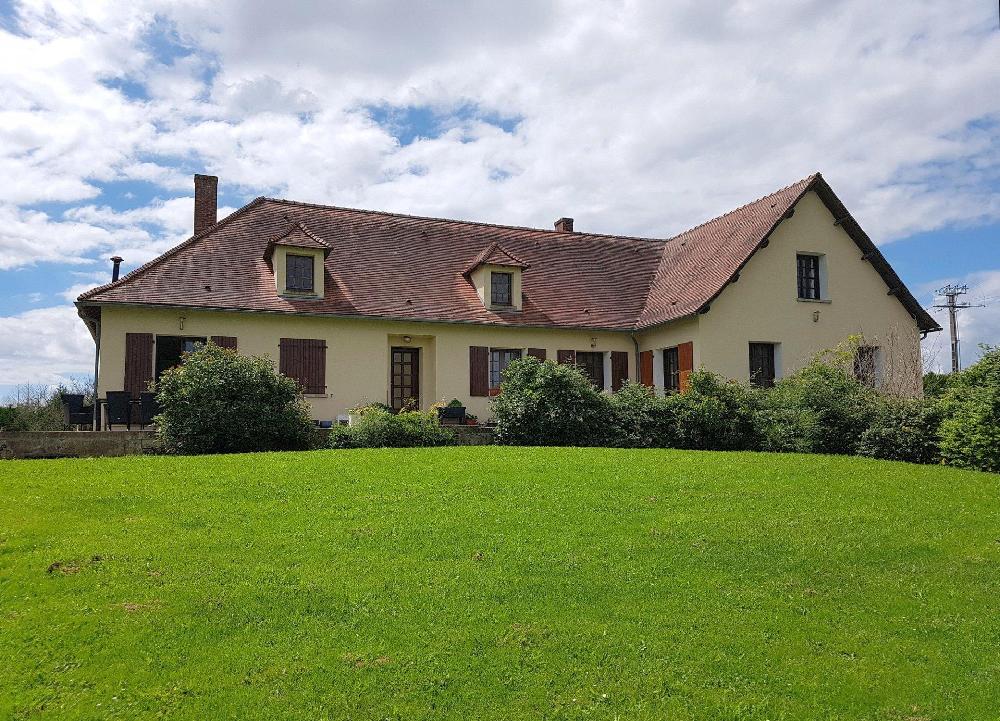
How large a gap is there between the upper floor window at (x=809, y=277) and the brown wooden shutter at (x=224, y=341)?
1579 centimetres

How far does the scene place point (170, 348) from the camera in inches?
782

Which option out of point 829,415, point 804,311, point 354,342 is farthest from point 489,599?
point 804,311

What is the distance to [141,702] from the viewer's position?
17.6ft

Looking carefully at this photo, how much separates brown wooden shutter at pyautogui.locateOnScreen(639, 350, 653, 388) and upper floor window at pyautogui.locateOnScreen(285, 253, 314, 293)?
9.83 metres

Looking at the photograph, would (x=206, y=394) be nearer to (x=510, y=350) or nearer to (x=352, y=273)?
(x=352, y=273)

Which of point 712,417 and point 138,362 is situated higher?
point 138,362

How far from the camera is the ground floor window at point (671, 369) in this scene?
76.5ft

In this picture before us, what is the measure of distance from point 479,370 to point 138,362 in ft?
28.2

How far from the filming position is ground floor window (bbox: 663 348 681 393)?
23.3 meters

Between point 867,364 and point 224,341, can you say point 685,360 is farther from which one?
point 224,341

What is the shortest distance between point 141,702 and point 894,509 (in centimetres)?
905

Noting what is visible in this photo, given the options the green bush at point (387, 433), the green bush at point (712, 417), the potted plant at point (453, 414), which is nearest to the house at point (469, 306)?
the potted plant at point (453, 414)

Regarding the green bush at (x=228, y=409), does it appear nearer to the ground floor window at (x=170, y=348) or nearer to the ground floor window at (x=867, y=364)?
the ground floor window at (x=170, y=348)

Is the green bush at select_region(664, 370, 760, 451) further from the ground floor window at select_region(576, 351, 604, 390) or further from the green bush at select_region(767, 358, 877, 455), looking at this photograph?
the ground floor window at select_region(576, 351, 604, 390)
